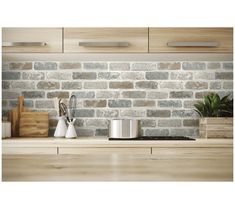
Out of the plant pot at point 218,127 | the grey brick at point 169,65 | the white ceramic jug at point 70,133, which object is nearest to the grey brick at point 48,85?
the white ceramic jug at point 70,133

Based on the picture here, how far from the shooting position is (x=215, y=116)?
3.57 metres

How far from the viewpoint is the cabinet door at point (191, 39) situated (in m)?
3.37

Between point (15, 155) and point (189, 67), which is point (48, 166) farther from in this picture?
point (189, 67)

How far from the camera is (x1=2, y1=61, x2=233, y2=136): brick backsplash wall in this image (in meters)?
3.80

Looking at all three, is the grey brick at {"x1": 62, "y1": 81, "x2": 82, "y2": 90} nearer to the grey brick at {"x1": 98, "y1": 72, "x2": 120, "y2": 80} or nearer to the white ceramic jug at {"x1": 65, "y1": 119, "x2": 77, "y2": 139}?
the grey brick at {"x1": 98, "y1": 72, "x2": 120, "y2": 80}

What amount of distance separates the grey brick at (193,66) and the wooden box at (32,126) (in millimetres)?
1451

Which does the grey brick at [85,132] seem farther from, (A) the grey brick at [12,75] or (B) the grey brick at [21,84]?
(A) the grey brick at [12,75]

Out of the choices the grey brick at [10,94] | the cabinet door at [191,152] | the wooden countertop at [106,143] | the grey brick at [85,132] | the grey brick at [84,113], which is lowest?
the cabinet door at [191,152]

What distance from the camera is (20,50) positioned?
3373mm

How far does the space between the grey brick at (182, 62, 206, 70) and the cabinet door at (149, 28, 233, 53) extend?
416mm

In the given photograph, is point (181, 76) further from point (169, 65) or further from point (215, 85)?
point (215, 85)

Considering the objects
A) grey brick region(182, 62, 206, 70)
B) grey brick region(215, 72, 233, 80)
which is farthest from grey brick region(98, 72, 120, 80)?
grey brick region(215, 72, 233, 80)

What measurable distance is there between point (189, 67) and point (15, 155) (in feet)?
5.98

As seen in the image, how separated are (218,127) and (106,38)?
49.1 inches
